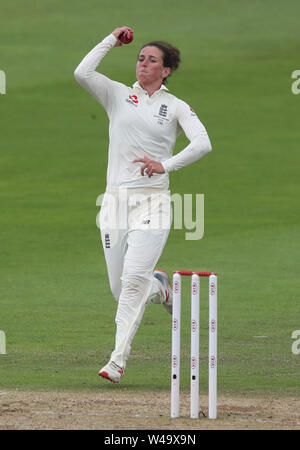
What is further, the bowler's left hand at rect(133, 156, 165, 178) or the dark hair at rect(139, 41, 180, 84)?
the dark hair at rect(139, 41, 180, 84)

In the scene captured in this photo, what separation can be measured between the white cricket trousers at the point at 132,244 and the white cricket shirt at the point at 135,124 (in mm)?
114

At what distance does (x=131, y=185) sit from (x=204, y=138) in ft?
2.18

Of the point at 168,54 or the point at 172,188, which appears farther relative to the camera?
the point at 172,188

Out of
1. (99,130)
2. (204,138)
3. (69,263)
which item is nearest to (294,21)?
(99,130)

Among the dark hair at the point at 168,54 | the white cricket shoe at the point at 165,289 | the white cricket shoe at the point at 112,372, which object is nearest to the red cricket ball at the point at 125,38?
the dark hair at the point at 168,54

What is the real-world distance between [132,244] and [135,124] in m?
0.93

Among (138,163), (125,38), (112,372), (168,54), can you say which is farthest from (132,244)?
(125,38)

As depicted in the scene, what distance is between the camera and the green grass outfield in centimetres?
1005

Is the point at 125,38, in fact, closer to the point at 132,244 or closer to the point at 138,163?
the point at 138,163

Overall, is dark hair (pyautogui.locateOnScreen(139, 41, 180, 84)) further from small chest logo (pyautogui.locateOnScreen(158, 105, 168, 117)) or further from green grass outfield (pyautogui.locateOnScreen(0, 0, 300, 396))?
green grass outfield (pyautogui.locateOnScreen(0, 0, 300, 396))

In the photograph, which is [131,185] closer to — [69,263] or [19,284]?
[19,284]

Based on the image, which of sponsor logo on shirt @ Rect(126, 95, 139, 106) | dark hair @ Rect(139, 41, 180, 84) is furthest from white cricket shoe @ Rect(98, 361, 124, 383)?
dark hair @ Rect(139, 41, 180, 84)

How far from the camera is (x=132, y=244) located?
28.4 feet

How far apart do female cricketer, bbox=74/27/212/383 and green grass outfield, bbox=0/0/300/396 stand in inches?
31.2
